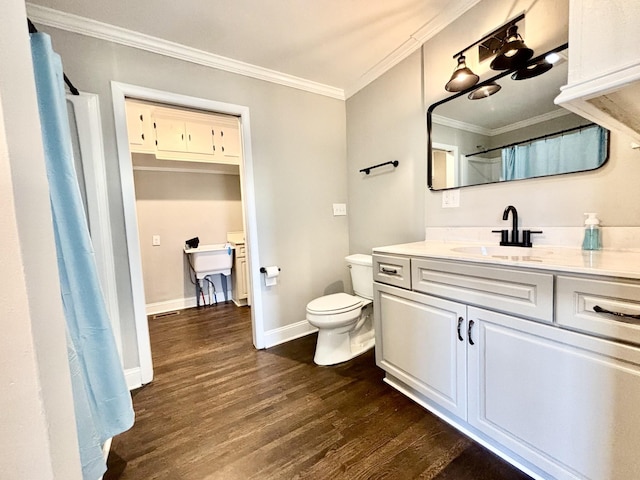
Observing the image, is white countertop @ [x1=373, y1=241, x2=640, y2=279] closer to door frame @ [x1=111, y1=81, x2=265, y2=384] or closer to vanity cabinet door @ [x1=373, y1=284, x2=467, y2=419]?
vanity cabinet door @ [x1=373, y1=284, x2=467, y2=419]

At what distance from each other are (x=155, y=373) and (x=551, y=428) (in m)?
2.39

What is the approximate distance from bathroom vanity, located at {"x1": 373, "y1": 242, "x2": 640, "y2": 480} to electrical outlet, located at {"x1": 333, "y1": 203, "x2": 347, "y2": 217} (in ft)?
3.97

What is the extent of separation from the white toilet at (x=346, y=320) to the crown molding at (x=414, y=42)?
158 centimetres

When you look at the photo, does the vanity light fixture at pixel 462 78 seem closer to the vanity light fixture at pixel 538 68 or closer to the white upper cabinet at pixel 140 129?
the vanity light fixture at pixel 538 68

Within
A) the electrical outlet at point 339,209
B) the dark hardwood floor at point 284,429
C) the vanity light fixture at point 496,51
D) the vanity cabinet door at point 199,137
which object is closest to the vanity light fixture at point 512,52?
the vanity light fixture at point 496,51

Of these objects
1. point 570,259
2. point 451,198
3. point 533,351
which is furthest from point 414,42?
point 533,351

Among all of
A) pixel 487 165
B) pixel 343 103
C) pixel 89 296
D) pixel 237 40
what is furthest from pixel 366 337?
pixel 237 40

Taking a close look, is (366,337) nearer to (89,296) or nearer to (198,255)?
(89,296)

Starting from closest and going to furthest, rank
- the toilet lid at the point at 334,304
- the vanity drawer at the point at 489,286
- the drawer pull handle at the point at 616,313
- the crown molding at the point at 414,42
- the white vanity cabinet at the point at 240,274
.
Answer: the drawer pull handle at the point at 616,313 < the vanity drawer at the point at 489,286 < the crown molding at the point at 414,42 < the toilet lid at the point at 334,304 < the white vanity cabinet at the point at 240,274

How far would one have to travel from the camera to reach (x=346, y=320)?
1989 millimetres

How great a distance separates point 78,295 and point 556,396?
73.2 inches

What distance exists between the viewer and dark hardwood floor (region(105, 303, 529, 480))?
47.6 inches

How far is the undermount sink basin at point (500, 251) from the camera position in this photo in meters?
1.37

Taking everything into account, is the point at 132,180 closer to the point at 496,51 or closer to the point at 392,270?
the point at 392,270
